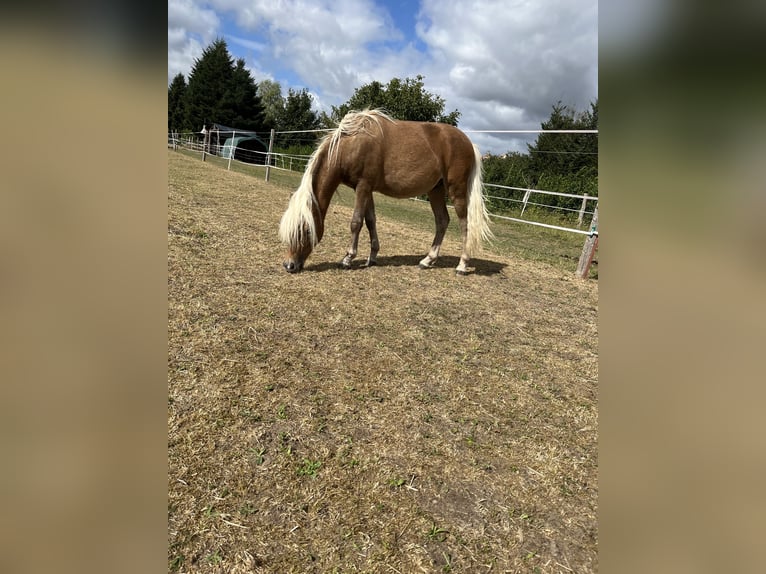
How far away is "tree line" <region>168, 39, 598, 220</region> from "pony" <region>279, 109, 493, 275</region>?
15.2 feet

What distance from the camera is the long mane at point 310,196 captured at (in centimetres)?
399

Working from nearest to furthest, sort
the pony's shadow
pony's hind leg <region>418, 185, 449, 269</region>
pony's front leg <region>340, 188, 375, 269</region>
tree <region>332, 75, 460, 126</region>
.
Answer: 1. pony's front leg <region>340, 188, 375, 269</region>
2. the pony's shadow
3. pony's hind leg <region>418, 185, 449, 269</region>
4. tree <region>332, 75, 460, 126</region>

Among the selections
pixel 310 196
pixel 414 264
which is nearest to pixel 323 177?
pixel 310 196

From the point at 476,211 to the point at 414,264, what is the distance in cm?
98

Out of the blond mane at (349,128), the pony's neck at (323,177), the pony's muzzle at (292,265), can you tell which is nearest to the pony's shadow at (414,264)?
the pony's muzzle at (292,265)

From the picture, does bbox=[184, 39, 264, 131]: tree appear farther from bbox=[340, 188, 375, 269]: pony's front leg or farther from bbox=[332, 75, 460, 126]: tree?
bbox=[340, 188, 375, 269]: pony's front leg

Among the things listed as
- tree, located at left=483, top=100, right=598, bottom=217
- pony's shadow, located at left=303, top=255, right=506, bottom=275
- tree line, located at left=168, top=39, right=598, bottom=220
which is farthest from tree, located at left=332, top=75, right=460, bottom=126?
pony's shadow, located at left=303, top=255, right=506, bottom=275

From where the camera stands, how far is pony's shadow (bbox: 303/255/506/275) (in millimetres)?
4570

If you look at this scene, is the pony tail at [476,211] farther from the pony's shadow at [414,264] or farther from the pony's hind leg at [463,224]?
the pony's shadow at [414,264]

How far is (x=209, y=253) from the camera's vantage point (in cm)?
418

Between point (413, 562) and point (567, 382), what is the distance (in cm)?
170
